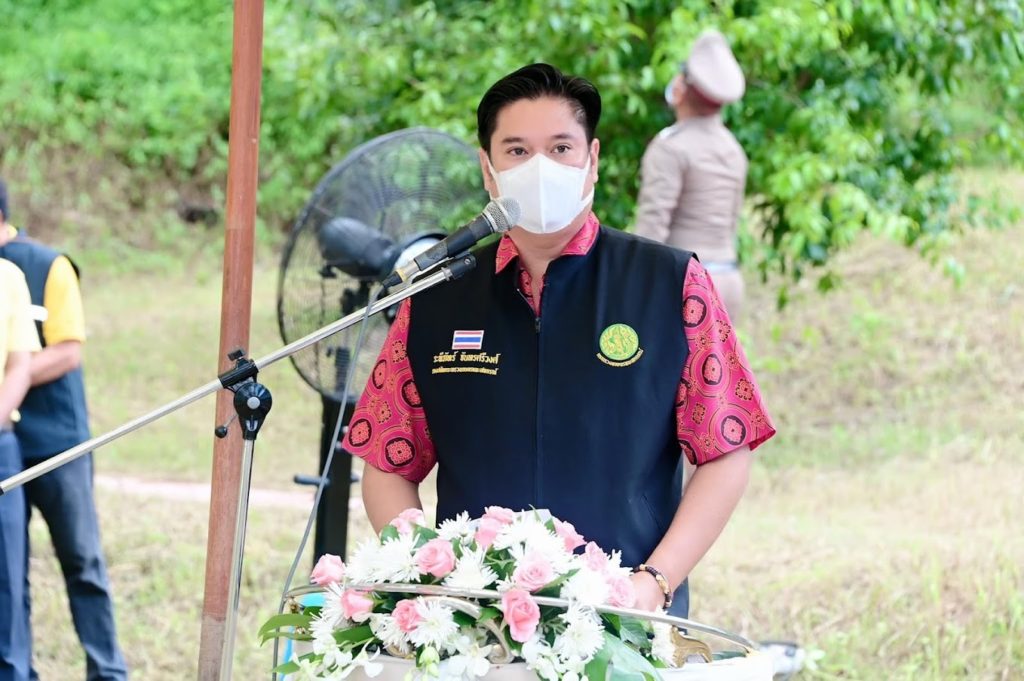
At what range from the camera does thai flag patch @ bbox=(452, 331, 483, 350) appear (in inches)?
91.7

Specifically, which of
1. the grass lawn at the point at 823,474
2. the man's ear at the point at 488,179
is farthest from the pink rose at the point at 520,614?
the grass lawn at the point at 823,474

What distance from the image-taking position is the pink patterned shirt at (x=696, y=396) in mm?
2213

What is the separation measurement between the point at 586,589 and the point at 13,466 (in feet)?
7.84

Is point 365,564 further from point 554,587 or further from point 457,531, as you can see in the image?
point 554,587

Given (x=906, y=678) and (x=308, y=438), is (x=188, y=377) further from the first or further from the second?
(x=906, y=678)

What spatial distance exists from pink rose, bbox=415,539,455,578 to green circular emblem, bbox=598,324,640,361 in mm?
561

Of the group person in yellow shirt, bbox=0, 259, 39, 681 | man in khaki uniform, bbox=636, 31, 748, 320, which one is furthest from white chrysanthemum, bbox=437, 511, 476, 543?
man in khaki uniform, bbox=636, 31, 748, 320

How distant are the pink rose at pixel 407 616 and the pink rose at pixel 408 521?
0.16 metres

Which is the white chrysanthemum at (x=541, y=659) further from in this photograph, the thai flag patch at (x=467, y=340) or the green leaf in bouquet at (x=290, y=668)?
the thai flag patch at (x=467, y=340)

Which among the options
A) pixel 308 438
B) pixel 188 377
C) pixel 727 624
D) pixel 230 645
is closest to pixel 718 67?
pixel 727 624

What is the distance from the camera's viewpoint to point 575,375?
2246 mm

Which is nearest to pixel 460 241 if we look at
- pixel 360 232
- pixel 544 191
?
pixel 544 191

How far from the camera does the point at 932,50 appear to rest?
20.8 feet

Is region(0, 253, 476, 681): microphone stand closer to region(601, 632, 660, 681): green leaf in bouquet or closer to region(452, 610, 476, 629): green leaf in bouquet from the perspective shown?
region(452, 610, 476, 629): green leaf in bouquet
